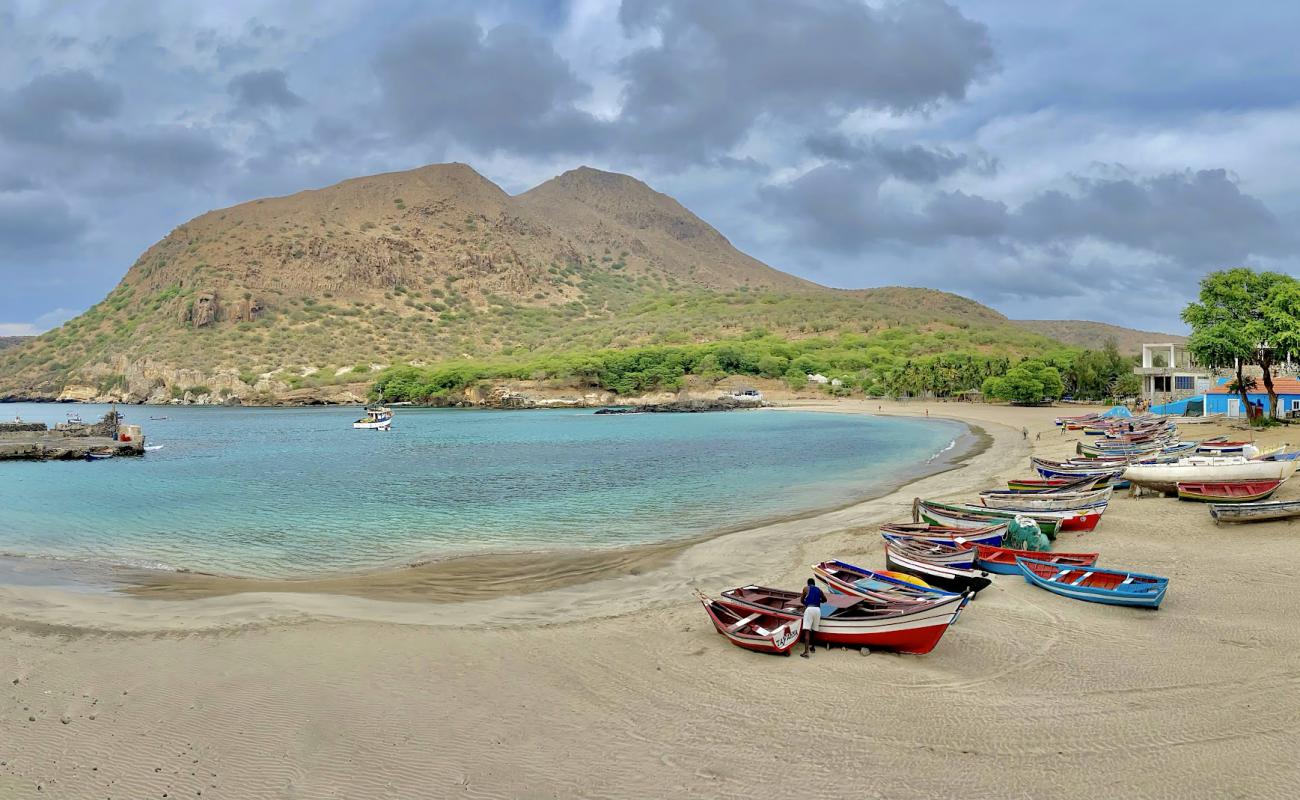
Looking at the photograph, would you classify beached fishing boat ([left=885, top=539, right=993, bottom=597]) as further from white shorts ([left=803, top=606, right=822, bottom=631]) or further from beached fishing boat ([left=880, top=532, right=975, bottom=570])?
white shorts ([left=803, top=606, right=822, bottom=631])

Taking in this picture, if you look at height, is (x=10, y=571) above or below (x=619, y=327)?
below

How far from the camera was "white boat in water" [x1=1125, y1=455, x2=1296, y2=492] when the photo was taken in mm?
20491

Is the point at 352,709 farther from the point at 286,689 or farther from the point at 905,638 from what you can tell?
the point at 905,638

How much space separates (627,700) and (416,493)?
23.0 meters

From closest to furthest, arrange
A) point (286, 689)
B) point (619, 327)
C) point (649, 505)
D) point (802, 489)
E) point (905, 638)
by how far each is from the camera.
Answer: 1. point (286, 689)
2. point (905, 638)
3. point (649, 505)
4. point (802, 489)
5. point (619, 327)

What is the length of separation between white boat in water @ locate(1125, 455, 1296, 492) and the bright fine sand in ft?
26.6

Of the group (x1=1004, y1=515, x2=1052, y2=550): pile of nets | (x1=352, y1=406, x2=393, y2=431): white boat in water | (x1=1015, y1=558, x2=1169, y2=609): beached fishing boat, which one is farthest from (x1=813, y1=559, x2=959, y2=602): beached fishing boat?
(x1=352, y1=406, x2=393, y2=431): white boat in water

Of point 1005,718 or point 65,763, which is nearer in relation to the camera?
point 65,763

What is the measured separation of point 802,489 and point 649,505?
21.9 feet

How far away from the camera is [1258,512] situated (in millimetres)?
16797

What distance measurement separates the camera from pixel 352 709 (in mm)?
8664

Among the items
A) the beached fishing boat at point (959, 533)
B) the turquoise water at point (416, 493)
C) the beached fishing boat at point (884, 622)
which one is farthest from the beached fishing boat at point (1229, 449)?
the beached fishing boat at point (884, 622)

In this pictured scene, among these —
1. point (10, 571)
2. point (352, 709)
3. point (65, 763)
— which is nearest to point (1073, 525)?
point (352, 709)

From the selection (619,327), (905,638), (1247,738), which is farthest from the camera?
(619,327)
